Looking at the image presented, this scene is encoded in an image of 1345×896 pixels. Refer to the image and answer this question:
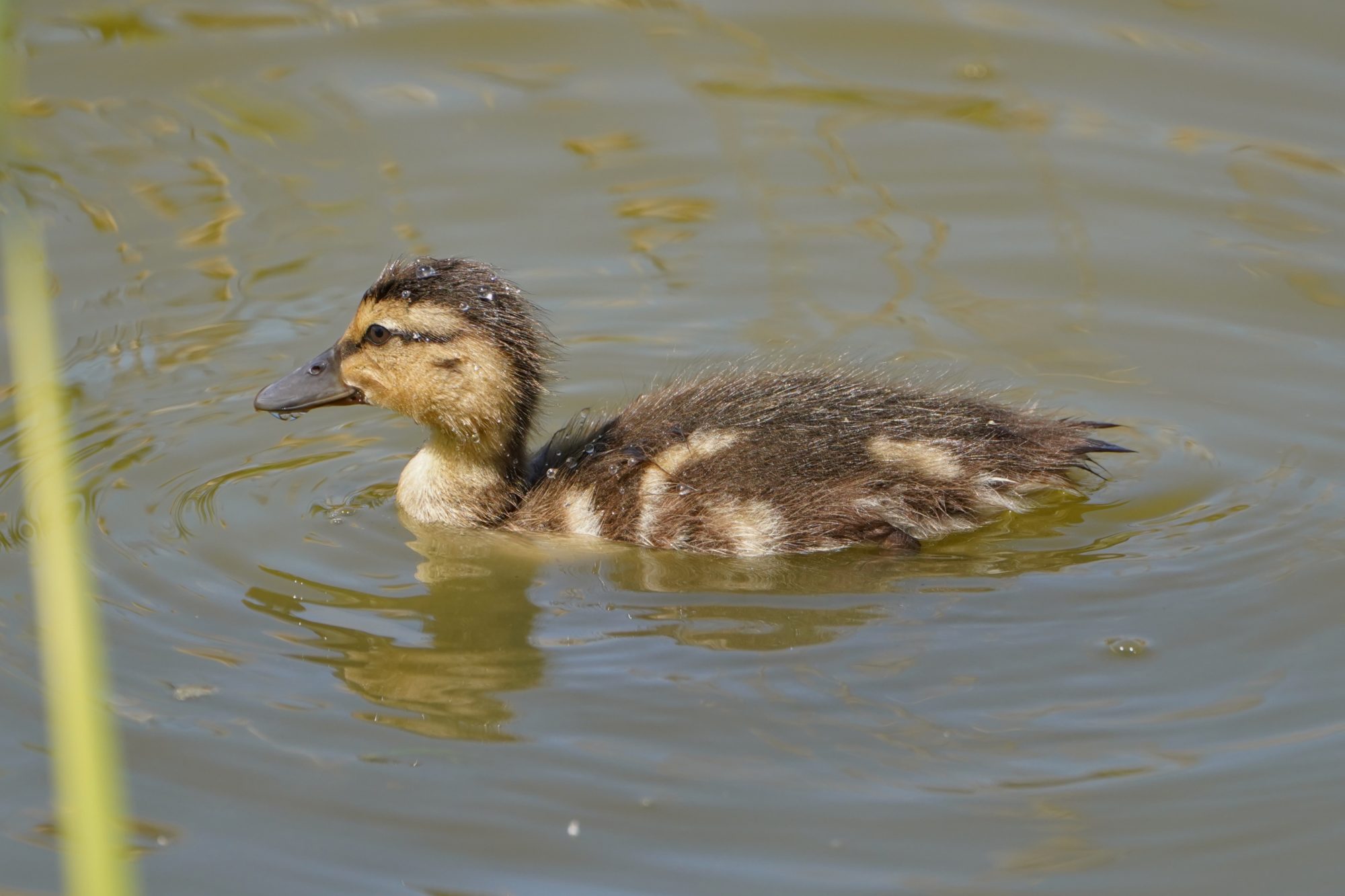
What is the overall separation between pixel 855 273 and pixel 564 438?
1552 millimetres

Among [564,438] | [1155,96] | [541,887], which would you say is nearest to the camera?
[541,887]

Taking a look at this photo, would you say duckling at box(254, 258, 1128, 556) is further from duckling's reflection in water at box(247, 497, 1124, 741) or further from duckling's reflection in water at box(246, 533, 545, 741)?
duckling's reflection in water at box(246, 533, 545, 741)

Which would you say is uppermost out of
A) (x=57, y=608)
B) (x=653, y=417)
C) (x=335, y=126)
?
(x=57, y=608)

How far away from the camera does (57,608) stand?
893 millimetres

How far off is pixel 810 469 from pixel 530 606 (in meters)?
0.80

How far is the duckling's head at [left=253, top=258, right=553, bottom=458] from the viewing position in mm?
4277

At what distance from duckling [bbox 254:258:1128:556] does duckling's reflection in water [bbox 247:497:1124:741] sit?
75 millimetres

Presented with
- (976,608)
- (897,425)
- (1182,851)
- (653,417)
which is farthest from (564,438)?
(1182,851)

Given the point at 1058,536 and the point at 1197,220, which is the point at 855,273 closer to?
the point at 1197,220

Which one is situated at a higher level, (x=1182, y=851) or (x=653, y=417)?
(x=653, y=417)

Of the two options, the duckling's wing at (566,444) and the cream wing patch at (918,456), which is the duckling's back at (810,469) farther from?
the duckling's wing at (566,444)

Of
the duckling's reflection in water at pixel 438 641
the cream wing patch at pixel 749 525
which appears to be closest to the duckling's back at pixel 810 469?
the cream wing patch at pixel 749 525

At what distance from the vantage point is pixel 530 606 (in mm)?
4094

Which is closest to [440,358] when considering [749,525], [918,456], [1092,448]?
[749,525]
